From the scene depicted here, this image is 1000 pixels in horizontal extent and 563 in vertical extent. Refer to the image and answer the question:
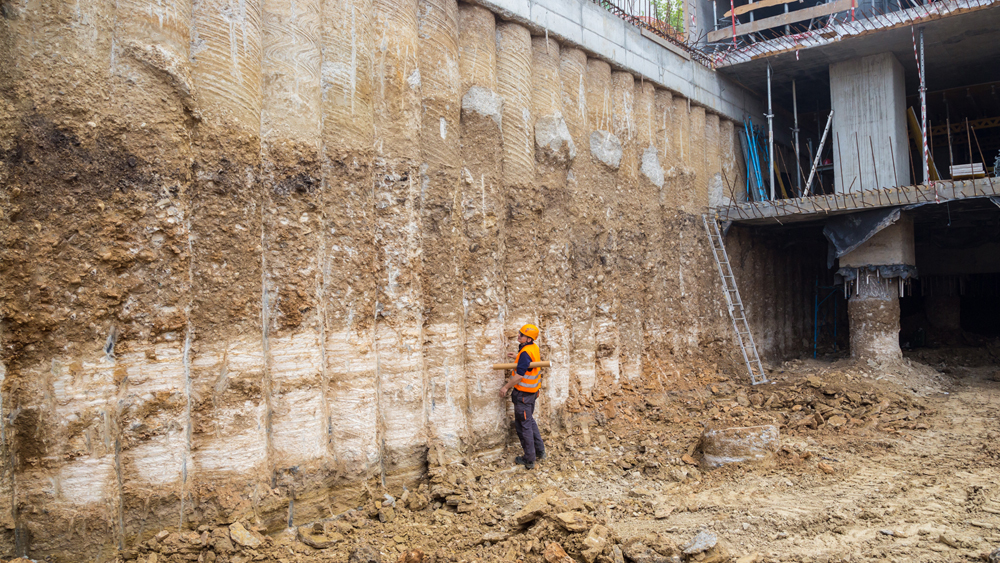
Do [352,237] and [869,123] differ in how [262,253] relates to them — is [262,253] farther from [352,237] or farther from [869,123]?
[869,123]

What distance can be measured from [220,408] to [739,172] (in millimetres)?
11903

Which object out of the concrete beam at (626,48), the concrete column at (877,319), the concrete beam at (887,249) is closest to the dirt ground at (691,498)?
the concrete column at (877,319)

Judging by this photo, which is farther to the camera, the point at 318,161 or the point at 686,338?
the point at 686,338

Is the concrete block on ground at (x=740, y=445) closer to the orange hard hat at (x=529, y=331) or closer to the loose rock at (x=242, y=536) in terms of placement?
the orange hard hat at (x=529, y=331)

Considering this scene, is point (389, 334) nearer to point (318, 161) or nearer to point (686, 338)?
point (318, 161)

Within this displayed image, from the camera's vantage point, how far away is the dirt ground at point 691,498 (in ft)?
16.4

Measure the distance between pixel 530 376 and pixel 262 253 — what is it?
3.41m

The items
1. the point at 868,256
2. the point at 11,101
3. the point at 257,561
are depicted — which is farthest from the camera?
the point at 868,256

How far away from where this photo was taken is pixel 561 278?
28.8ft

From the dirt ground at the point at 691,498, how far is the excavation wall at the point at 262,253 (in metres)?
0.36

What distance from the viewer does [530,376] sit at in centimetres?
743

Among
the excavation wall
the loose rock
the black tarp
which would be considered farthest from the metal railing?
the loose rock

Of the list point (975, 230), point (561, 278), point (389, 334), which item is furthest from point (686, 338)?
point (975, 230)

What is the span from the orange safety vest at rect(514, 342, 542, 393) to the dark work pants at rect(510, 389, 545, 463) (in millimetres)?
83
